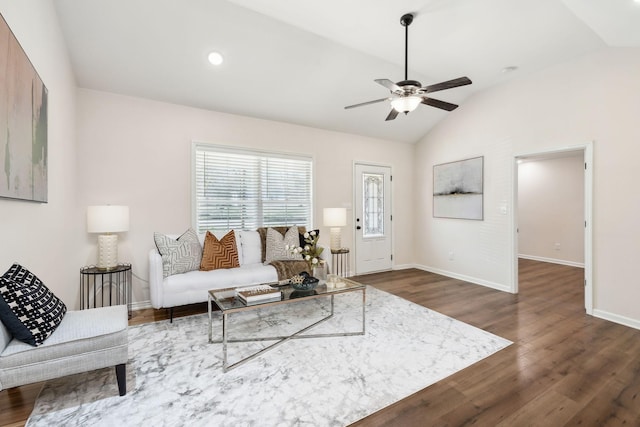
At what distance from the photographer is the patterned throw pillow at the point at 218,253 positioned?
358 cm

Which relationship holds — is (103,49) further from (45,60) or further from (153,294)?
(153,294)

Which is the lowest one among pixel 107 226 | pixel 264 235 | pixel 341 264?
pixel 341 264

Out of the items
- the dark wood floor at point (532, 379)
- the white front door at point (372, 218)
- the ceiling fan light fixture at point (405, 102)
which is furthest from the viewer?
the white front door at point (372, 218)

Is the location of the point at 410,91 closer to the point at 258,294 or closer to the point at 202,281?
the point at 258,294

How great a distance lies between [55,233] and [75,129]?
1415mm

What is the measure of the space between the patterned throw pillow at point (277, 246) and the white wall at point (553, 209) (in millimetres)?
6168

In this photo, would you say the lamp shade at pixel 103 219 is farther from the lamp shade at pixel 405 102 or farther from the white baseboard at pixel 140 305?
the lamp shade at pixel 405 102

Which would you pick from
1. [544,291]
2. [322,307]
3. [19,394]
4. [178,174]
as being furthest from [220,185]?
[544,291]

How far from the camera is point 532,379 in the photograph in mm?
2150

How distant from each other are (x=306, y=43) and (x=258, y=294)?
291cm

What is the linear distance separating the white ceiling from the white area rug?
9.67 ft

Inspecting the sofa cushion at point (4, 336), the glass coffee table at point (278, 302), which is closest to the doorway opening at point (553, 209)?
the glass coffee table at point (278, 302)

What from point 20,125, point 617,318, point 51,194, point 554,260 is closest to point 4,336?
point 20,125

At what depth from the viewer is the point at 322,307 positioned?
3.69m
